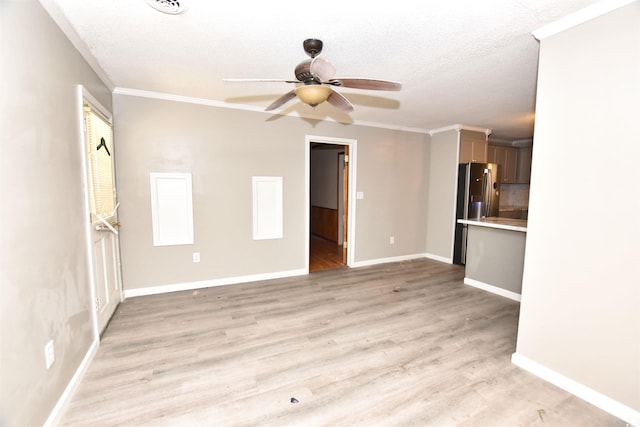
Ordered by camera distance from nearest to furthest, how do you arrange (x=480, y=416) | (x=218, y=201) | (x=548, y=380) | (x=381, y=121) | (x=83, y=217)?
(x=480, y=416)
(x=548, y=380)
(x=83, y=217)
(x=218, y=201)
(x=381, y=121)

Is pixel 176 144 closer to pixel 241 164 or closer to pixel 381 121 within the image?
pixel 241 164

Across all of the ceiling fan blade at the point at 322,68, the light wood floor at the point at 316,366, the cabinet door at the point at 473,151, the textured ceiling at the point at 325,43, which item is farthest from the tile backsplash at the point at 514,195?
the ceiling fan blade at the point at 322,68

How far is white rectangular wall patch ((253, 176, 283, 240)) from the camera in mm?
3961

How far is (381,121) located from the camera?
182 inches

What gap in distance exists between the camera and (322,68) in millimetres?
1785

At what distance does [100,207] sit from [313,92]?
2.17 m

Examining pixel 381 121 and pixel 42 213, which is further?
pixel 381 121

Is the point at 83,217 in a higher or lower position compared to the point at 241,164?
lower

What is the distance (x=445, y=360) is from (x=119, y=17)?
3403mm

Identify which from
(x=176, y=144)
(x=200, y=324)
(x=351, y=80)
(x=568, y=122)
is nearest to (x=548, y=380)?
(x=568, y=122)

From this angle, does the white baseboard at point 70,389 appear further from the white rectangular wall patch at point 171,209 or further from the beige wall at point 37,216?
the white rectangular wall patch at point 171,209

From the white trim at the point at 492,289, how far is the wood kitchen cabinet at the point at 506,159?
3.21 m

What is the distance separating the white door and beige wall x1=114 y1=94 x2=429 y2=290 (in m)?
0.23

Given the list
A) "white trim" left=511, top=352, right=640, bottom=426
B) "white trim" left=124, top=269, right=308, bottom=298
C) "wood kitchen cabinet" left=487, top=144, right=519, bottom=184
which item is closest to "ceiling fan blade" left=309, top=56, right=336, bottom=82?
"white trim" left=511, top=352, right=640, bottom=426
